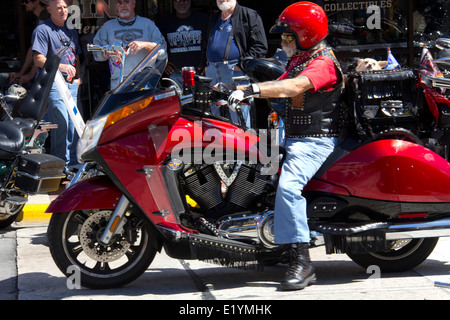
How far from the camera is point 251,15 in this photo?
26.0 feet

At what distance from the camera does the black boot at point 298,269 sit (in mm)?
4895

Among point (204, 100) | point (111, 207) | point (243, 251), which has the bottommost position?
point (243, 251)

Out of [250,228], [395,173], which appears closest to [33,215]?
[250,228]

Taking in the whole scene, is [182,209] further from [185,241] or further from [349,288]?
[349,288]

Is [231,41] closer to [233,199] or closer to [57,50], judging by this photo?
[57,50]

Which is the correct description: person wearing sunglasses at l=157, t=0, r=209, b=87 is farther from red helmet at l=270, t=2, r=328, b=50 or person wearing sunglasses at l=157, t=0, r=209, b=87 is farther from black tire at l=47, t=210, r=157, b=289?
black tire at l=47, t=210, r=157, b=289

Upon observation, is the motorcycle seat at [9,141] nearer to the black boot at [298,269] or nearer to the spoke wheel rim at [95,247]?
the spoke wheel rim at [95,247]

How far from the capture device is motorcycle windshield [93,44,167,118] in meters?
4.90

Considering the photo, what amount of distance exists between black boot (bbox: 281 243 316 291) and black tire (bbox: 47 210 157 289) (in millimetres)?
863

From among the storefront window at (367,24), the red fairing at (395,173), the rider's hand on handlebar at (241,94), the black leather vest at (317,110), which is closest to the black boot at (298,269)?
the red fairing at (395,173)
